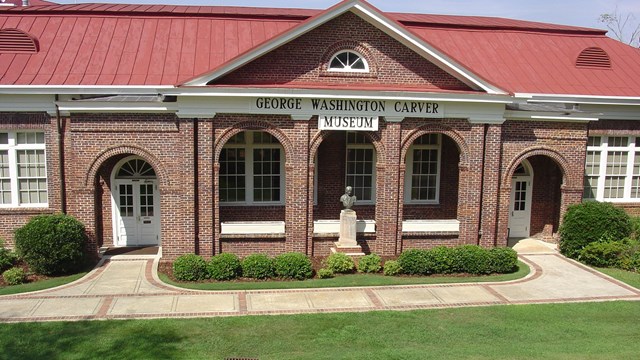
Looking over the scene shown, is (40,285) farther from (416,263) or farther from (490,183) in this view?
(490,183)

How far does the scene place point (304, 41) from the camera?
1616cm

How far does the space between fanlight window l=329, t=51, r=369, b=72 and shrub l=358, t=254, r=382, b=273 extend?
5557 millimetres

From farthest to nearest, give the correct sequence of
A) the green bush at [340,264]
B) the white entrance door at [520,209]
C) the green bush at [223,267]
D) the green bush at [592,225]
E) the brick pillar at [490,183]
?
the white entrance door at [520,209] < the green bush at [592,225] < the brick pillar at [490,183] < the green bush at [340,264] < the green bush at [223,267]

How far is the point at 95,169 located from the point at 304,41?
7064 mm

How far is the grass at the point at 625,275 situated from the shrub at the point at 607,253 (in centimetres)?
29

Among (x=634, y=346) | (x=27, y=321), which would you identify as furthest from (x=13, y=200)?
(x=634, y=346)

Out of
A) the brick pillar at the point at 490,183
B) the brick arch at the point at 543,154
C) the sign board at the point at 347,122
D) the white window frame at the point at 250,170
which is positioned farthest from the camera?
the white window frame at the point at 250,170

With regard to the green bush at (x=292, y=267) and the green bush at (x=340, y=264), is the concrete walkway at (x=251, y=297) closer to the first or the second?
the green bush at (x=292, y=267)

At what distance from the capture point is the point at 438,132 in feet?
55.8

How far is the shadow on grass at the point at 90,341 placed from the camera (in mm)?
10344

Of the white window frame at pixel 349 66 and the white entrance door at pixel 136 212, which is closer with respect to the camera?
the white window frame at pixel 349 66

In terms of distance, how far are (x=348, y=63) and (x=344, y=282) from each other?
6.41 metres

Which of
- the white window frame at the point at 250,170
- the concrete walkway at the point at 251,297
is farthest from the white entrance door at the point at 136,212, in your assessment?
the white window frame at the point at 250,170

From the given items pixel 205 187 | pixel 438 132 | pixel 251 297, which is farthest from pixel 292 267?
pixel 438 132
